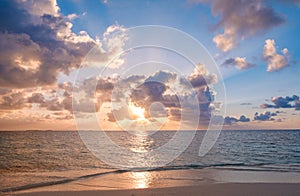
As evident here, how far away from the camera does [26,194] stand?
1623 cm

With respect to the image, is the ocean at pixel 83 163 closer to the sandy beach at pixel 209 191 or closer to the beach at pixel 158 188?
the beach at pixel 158 188

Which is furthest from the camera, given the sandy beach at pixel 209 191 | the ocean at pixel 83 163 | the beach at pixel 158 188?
the ocean at pixel 83 163

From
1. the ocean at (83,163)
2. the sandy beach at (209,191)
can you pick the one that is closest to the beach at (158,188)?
the sandy beach at (209,191)

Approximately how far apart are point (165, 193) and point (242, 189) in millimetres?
5048

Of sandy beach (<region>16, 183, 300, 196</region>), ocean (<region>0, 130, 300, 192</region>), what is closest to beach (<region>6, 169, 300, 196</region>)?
sandy beach (<region>16, 183, 300, 196</region>)

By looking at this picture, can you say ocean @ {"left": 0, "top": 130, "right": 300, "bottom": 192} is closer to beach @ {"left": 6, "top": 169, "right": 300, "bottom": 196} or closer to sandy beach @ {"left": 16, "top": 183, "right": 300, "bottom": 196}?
beach @ {"left": 6, "top": 169, "right": 300, "bottom": 196}

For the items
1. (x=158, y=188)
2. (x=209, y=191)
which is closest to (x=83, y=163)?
(x=158, y=188)

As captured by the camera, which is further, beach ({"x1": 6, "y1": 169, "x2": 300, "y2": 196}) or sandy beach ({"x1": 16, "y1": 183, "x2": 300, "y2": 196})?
beach ({"x1": 6, "y1": 169, "x2": 300, "y2": 196})

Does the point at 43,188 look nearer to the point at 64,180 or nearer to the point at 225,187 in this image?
the point at 64,180

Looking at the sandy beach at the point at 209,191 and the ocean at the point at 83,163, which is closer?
the sandy beach at the point at 209,191

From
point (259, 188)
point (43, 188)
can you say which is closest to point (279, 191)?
point (259, 188)

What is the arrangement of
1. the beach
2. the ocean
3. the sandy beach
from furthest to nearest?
1. the ocean
2. the beach
3. the sandy beach

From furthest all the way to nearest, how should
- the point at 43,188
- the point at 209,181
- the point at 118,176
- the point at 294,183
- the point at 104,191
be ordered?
the point at 118,176
the point at 209,181
the point at 294,183
the point at 43,188
the point at 104,191

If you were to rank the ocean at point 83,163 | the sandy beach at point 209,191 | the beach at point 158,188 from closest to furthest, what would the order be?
the sandy beach at point 209,191 < the beach at point 158,188 < the ocean at point 83,163
